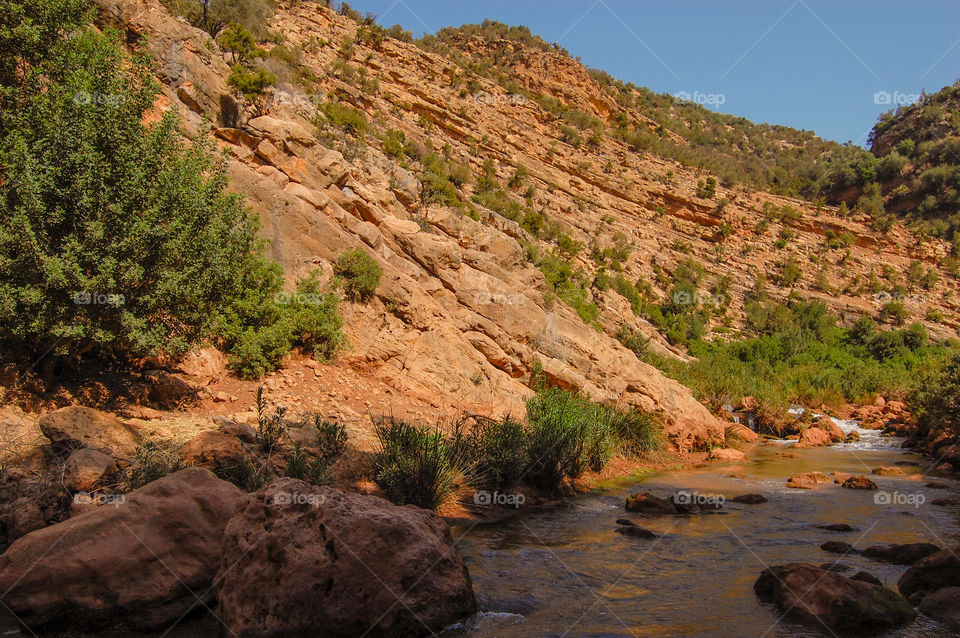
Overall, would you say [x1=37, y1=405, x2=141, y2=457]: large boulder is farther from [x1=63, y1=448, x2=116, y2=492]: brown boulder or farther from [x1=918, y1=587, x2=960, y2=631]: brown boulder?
[x1=918, y1=587, x2=960, y2=631]: brown boulder

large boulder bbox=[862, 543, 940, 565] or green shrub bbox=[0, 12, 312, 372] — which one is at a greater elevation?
green shrub bbox=[0, 12, 312, 372]

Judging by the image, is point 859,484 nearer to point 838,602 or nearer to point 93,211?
point 838,602

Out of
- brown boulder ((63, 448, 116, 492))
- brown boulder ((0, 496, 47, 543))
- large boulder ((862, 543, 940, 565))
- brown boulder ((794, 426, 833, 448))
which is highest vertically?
brown boulder ((794, 426, 833, 448))

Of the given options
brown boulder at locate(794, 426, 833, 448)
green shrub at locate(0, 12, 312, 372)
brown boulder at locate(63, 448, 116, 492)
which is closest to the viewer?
brown boulder at locate(63, 448, 116, 492)

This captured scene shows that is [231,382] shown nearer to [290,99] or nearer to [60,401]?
[60,401]

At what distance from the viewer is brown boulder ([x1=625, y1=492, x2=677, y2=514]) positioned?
8.20m

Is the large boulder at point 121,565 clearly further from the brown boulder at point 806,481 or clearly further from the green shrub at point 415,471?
the brown boulder at point 806,481

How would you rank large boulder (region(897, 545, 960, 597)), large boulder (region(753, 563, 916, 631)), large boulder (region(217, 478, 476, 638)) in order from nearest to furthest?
large boulder (region(217, 478, 476, 638)) < large boulder (region(753, 563, 916, 631)) < large boulder (region(897, 545, 960, 597))

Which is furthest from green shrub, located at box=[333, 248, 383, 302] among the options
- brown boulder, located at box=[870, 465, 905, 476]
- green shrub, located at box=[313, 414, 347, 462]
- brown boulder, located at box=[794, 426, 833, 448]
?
brown boulder, located at box=[794, 426, 833, 448]

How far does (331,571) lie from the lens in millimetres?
3777

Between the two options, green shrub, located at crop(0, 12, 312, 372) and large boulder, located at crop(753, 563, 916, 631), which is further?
green shrub, located at crop(0, 12, 312, 372)

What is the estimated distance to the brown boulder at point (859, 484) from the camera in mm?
10180

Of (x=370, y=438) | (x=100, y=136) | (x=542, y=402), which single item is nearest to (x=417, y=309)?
(x=542, y=402)

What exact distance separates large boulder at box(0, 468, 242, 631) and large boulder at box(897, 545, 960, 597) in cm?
577
